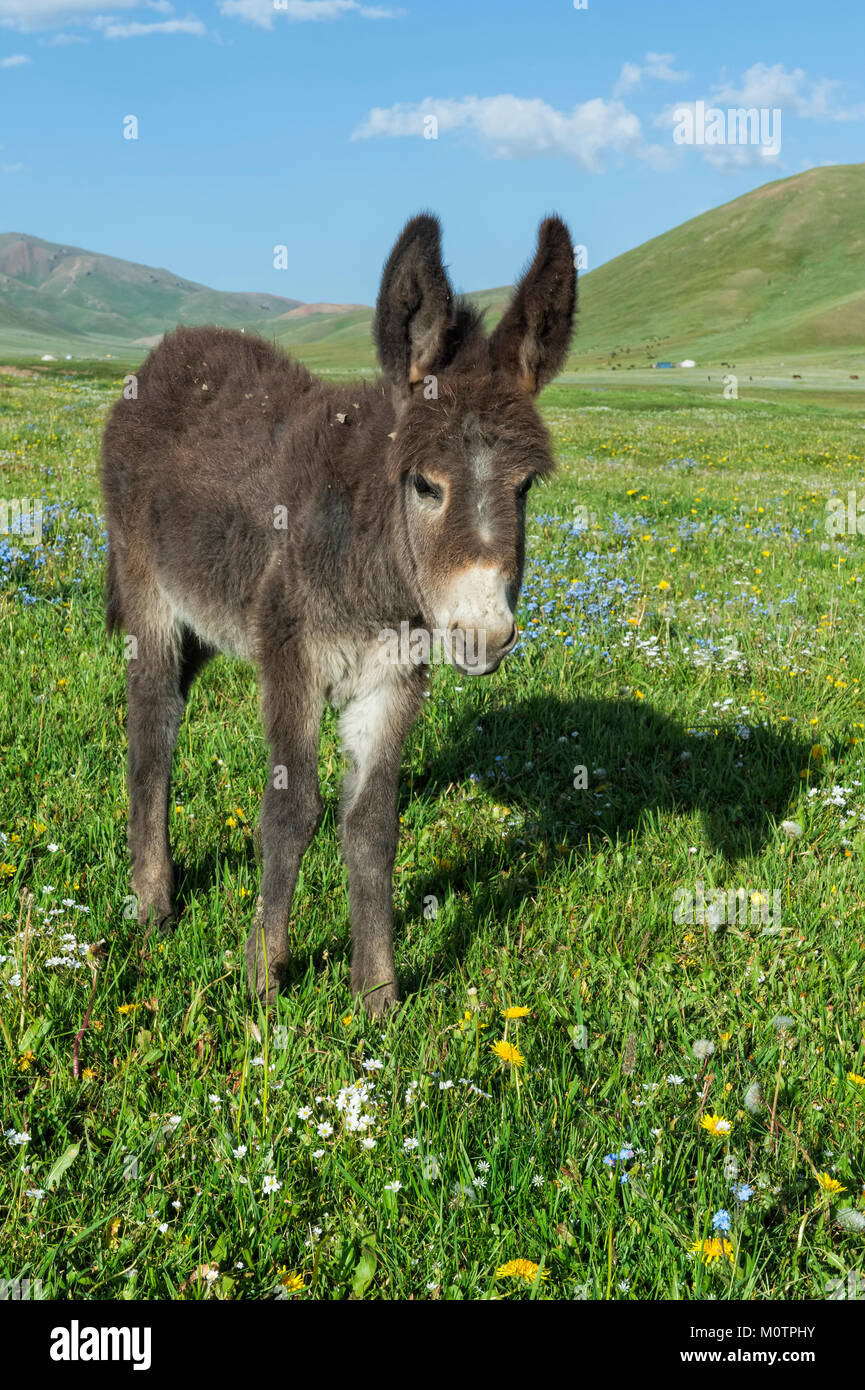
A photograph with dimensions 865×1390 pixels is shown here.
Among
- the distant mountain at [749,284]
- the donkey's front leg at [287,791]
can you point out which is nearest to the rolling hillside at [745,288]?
the distant mountain at [749,284]

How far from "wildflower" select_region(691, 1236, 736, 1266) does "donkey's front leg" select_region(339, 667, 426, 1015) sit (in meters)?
1.46

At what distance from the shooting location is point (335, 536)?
11.6ft

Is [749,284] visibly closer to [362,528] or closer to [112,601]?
[112,601]

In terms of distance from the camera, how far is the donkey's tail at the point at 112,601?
491 centimetres

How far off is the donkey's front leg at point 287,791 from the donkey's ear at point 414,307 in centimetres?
113

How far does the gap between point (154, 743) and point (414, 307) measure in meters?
2.36

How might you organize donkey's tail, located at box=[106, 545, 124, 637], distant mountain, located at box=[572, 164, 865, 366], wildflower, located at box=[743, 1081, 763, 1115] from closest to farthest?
wildflower, located at box=[743, 1081, 763, 1115]
donkey's tail, located at box=[106, 545, 124, 637]
distant mountain, located at box=[572, 164, 865, 366]

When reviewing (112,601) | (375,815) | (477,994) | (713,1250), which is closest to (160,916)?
(375,815)

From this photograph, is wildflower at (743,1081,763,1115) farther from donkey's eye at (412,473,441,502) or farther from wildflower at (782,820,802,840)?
donkey's eye at (412,473,441,502)

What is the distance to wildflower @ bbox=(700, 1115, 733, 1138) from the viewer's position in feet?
8.38

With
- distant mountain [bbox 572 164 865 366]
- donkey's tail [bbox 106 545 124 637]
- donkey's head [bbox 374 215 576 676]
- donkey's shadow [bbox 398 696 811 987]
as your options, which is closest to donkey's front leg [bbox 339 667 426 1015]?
donkey's head [bbox 374 215 576 676]

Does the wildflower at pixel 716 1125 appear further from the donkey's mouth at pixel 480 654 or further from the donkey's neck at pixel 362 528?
the donkey's neck at pixel 362 528

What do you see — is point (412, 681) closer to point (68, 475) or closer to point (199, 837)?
point (199, 837)
